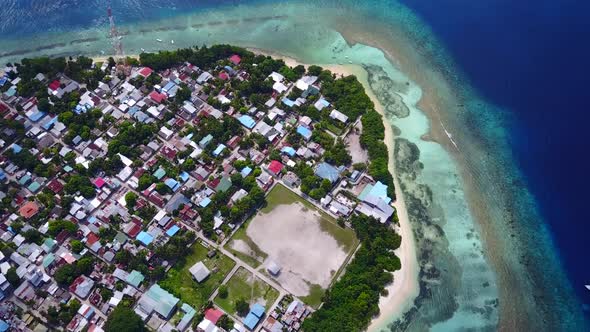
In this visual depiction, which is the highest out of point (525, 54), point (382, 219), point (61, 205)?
point (525, 54)

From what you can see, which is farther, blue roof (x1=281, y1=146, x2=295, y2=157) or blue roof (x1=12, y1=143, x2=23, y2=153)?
blue roof (x1=281, y1=146, x2=295, y2=157)

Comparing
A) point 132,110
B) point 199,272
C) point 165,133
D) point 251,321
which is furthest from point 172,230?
point 132,110

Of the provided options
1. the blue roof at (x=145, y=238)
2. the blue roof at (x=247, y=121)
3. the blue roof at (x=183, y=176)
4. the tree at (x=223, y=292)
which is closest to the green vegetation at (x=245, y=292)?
the tree at (x=223, y=292)

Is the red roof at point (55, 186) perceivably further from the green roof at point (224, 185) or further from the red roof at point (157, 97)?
the green roof at point (224, 185)

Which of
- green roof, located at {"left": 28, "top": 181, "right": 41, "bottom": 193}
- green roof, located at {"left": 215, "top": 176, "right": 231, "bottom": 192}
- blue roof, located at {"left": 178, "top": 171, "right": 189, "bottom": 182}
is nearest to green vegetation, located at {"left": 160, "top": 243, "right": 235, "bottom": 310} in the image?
green roof, located at {"left": 215, "top": 176, "right": 231, "bottom": 192}

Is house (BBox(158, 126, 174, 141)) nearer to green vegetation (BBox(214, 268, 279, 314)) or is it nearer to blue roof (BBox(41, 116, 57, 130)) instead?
blue roof (BBox(41, 116, 57, 130))

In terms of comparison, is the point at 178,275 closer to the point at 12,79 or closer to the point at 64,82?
the point at 64,82

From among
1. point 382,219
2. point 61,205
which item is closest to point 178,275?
point 61,205
